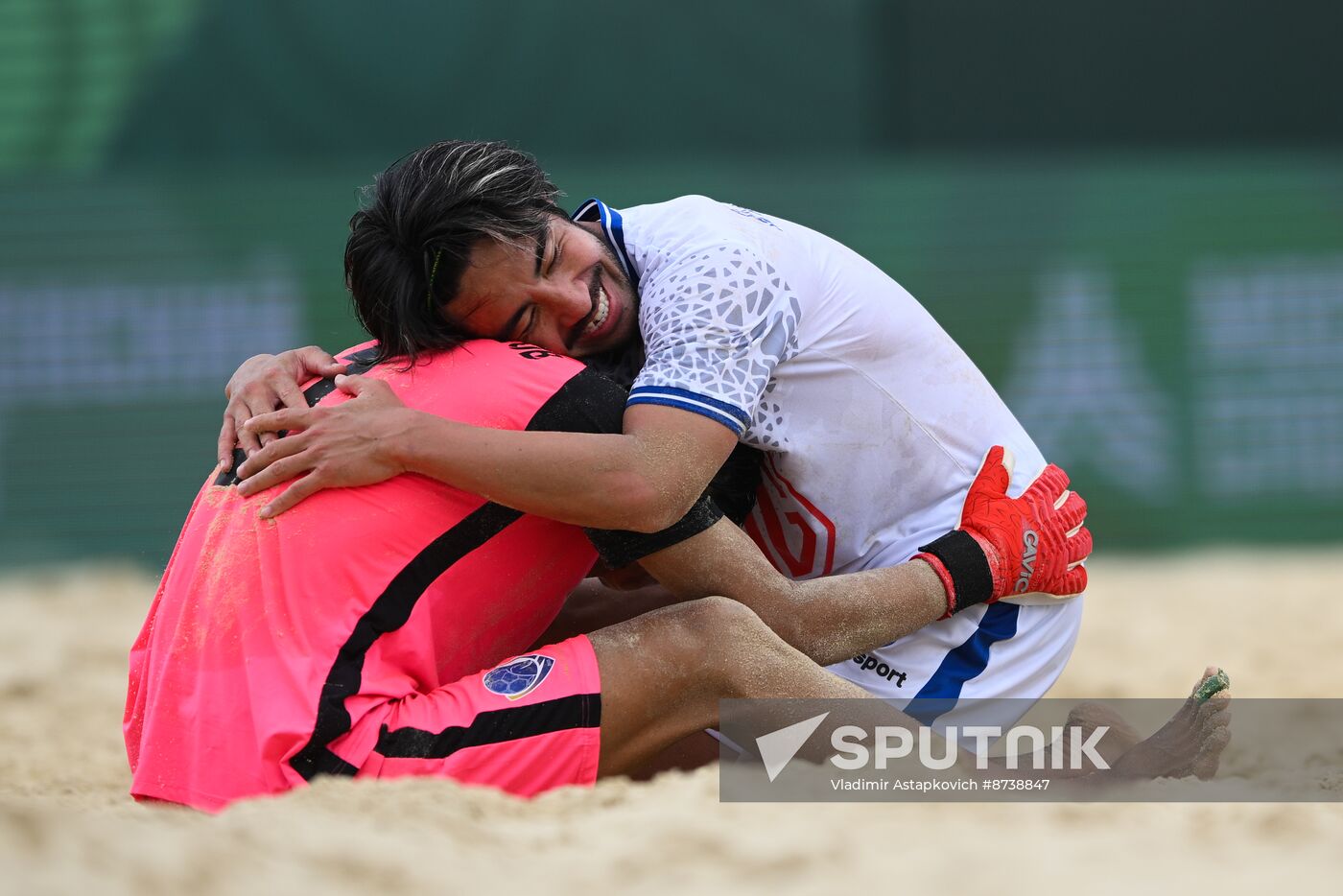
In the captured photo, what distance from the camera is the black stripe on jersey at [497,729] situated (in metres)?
2.09

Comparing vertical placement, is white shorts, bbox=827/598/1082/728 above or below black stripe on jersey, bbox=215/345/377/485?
below

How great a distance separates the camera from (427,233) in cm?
243

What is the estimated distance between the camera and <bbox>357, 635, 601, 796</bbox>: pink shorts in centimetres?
209

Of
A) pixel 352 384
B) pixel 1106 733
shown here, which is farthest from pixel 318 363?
pixel 1106 733

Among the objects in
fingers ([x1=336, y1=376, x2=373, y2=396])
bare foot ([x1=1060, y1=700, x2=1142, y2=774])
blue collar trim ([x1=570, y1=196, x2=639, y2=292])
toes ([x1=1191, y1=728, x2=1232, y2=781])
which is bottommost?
bare foot ([x1=1060, y1=700, x2=1142, y2=774])

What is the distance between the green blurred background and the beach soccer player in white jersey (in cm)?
414

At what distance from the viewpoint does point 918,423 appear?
2.66 m

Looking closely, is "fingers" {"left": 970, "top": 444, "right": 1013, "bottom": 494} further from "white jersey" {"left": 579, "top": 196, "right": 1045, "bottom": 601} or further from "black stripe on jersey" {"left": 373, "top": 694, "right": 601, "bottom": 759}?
"black stripe on jersey" {"left": 373, "top": 694, "right": 601, "bottom": 759}

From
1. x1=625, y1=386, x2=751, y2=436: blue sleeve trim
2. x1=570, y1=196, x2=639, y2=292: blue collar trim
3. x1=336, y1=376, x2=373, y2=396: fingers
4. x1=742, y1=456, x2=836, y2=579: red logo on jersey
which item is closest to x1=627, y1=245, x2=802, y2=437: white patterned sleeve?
x1=625, y1=386, x2=751, y2=436: blue sleeve trim

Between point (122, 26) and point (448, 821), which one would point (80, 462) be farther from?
point (448, 821)

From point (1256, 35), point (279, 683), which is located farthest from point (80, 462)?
point (1256, 35)

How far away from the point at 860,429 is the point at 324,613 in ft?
3.47

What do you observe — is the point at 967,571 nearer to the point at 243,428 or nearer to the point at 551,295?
the point at 551,295

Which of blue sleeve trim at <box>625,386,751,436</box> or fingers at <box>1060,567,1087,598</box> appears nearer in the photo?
blue sleeve trim at <box>625,386,751,436</box>
